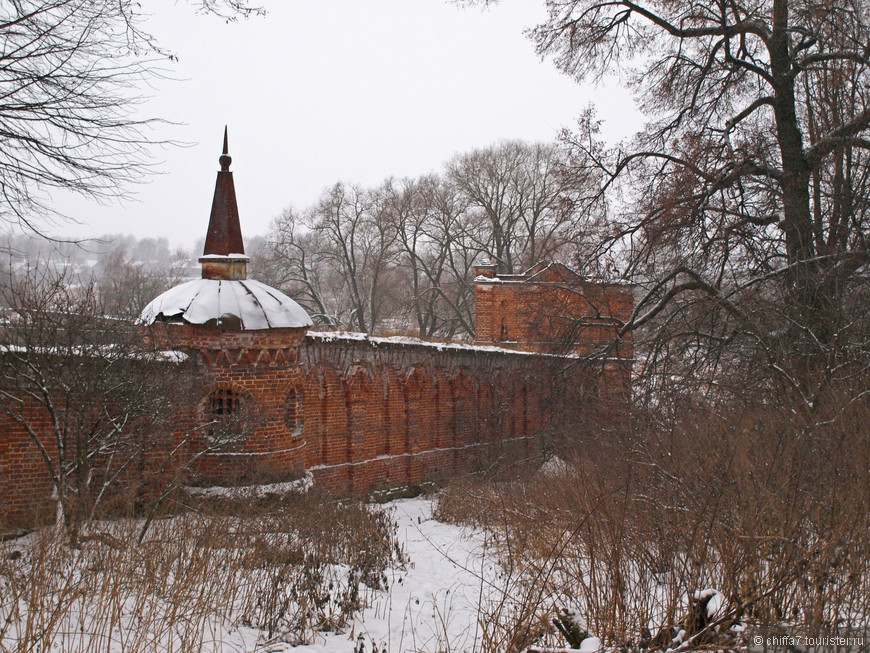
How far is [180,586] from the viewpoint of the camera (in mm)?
4613

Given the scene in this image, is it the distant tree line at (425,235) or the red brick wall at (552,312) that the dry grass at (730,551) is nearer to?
the red brick wall at (552,312)

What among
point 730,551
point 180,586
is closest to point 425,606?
point 180,586

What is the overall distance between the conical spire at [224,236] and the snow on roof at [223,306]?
197 mm

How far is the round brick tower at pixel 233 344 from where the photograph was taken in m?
10.2

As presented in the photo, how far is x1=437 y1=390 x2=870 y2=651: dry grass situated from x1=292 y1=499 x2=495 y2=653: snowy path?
47 centimetres

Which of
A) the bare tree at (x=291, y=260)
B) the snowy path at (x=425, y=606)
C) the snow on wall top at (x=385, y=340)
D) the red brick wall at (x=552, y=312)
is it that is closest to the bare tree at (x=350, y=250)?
the bare tree at (x=291, y=260)

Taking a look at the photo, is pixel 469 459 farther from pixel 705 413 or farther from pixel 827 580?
pixel 827 580

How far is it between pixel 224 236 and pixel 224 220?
27cm

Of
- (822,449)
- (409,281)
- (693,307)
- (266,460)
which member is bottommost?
(266,460)

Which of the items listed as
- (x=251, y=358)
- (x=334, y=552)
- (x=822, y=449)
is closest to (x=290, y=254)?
(x=251, y=358)

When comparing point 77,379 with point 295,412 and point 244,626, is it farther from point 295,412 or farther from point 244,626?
point 295,412

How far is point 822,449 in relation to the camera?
560 centimetres

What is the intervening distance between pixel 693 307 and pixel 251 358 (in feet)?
26.0

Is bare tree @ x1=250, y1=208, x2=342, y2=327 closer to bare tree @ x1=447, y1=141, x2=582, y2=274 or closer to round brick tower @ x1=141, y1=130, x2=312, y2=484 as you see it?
bare tree @ x1=447, y1=141, x2=582, y2=274
